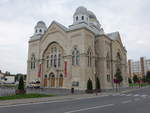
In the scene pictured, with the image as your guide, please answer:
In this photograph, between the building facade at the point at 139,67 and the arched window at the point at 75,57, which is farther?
the building facade at the point at 139,67

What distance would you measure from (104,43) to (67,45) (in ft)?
35.8

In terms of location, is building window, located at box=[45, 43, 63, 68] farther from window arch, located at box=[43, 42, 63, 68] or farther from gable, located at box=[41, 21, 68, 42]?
gable, located at box=[41, 21, 68, 42]

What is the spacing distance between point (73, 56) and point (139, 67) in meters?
126

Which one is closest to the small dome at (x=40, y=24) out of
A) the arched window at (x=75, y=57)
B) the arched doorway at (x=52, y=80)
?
the arched doorway at (x=52, y=80)

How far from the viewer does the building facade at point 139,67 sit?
145m

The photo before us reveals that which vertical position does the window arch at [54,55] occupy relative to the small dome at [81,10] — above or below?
below

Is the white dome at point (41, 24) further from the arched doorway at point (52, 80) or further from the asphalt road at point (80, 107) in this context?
the asphalt road at point (80, 107)

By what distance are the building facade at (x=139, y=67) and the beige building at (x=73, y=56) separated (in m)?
101

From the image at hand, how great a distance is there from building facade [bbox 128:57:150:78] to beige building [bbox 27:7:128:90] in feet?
333

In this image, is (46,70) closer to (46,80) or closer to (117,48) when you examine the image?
(46,80)

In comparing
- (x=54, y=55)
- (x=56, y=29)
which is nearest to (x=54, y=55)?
(x=54, y=55)

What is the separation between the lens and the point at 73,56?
4391cm

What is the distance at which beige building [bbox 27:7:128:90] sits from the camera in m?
42.3

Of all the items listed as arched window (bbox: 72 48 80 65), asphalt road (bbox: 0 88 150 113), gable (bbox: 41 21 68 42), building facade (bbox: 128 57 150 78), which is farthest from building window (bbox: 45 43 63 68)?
building facade (bbox: 128 57 150 78)
